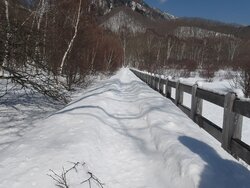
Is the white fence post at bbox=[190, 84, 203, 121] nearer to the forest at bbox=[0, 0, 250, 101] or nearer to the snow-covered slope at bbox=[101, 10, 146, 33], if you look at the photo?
the forest at bbox=[0, 0, 250, 101]

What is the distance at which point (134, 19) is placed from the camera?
590 ft

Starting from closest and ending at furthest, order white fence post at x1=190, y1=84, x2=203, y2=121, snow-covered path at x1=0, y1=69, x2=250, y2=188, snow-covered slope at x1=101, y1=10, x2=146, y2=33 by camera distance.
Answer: snow-covered path at x1=0, y1=69, x2=250, y2=188 < white fence post at x1=190, y1=84, x2=203, y2=121 < snow-covered slope at x1=101, y1=10, x2=146, y2=33

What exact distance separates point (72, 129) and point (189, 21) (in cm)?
17296

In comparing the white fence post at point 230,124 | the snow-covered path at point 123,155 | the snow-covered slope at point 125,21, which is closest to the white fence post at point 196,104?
the snow-covered path at point 123,155

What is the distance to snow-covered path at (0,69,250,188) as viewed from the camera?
12.5ft

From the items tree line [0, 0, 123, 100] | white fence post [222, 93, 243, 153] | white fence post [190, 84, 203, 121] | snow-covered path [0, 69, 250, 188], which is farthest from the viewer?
white fence post [190, 84, 203, 121]

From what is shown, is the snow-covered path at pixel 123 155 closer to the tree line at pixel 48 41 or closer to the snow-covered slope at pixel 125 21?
the tree line at pixel 48 41

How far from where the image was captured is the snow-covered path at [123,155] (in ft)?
12.5

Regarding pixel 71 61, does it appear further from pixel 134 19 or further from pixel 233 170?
pixel 134 19

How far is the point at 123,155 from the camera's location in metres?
4.99

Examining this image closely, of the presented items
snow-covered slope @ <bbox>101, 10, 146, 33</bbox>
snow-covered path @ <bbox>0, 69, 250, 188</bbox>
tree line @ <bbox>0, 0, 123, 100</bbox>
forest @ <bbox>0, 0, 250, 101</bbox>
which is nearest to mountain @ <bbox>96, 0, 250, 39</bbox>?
snow-covered slope @ <bbox>101, 10, 146, 33</bbox>

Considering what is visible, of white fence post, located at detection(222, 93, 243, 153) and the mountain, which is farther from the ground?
the mountain

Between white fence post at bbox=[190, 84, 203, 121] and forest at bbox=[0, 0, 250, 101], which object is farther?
white fence post at bbox=[190, 84, 203, 121]

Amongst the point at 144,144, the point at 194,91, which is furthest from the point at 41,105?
the point at 144,144
